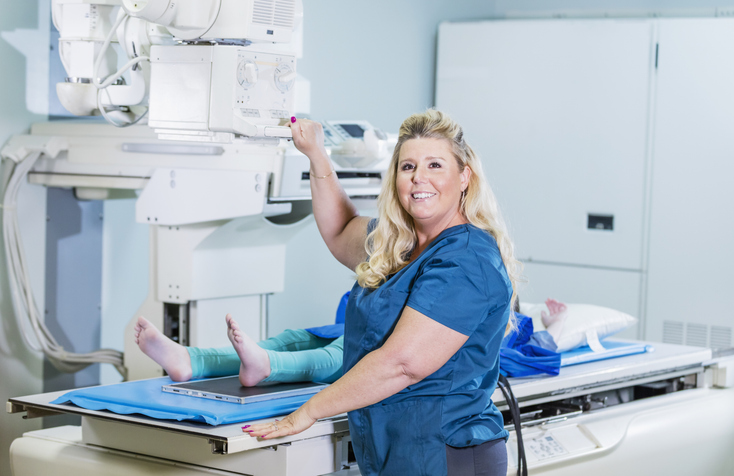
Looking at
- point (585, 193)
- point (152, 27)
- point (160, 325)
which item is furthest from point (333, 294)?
point (152, 27)

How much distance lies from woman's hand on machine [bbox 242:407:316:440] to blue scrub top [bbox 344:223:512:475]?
11cm

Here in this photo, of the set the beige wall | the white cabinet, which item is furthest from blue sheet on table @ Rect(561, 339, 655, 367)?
the beige wall

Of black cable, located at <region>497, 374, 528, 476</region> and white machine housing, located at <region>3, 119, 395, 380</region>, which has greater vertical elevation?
white machine housing, located at <region>3, 119, 395, 380</region>

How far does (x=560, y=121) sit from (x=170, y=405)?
2646mm

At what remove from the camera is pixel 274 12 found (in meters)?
1.74

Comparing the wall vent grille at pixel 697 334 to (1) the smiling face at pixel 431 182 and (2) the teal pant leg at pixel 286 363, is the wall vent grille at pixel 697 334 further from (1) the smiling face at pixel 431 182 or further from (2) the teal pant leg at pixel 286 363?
(1) the smiling face at pixel 431 182

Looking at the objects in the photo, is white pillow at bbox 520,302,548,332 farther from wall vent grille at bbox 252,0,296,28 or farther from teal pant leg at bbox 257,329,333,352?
wall vent grille at bbox 252,0,296,28

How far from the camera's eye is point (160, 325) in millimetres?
2467

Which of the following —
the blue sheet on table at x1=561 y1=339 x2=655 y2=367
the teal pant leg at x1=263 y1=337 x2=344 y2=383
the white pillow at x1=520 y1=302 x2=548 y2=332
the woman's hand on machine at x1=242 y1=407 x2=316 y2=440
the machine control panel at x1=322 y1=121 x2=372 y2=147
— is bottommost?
the blue sheet on table at x1=561 y1=339 x2=655 y2=367

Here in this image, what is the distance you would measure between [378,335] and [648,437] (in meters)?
1.07

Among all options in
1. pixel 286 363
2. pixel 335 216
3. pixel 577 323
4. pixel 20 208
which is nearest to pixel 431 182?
pixel 335 216

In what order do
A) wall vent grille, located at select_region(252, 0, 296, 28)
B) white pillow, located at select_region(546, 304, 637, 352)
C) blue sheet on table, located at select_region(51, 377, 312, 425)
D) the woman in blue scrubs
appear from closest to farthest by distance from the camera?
the woman in blue scrubs → blue sheet on table, located at select_region(51, 377, 312, 425) → wall vent grille, located at select_region(252, 0, 296, 28) → white pillow, located at select_region(546, 304, 637, 352)

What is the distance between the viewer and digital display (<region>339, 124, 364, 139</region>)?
106 inches

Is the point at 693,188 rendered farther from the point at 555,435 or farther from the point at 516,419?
the point at 516,419
